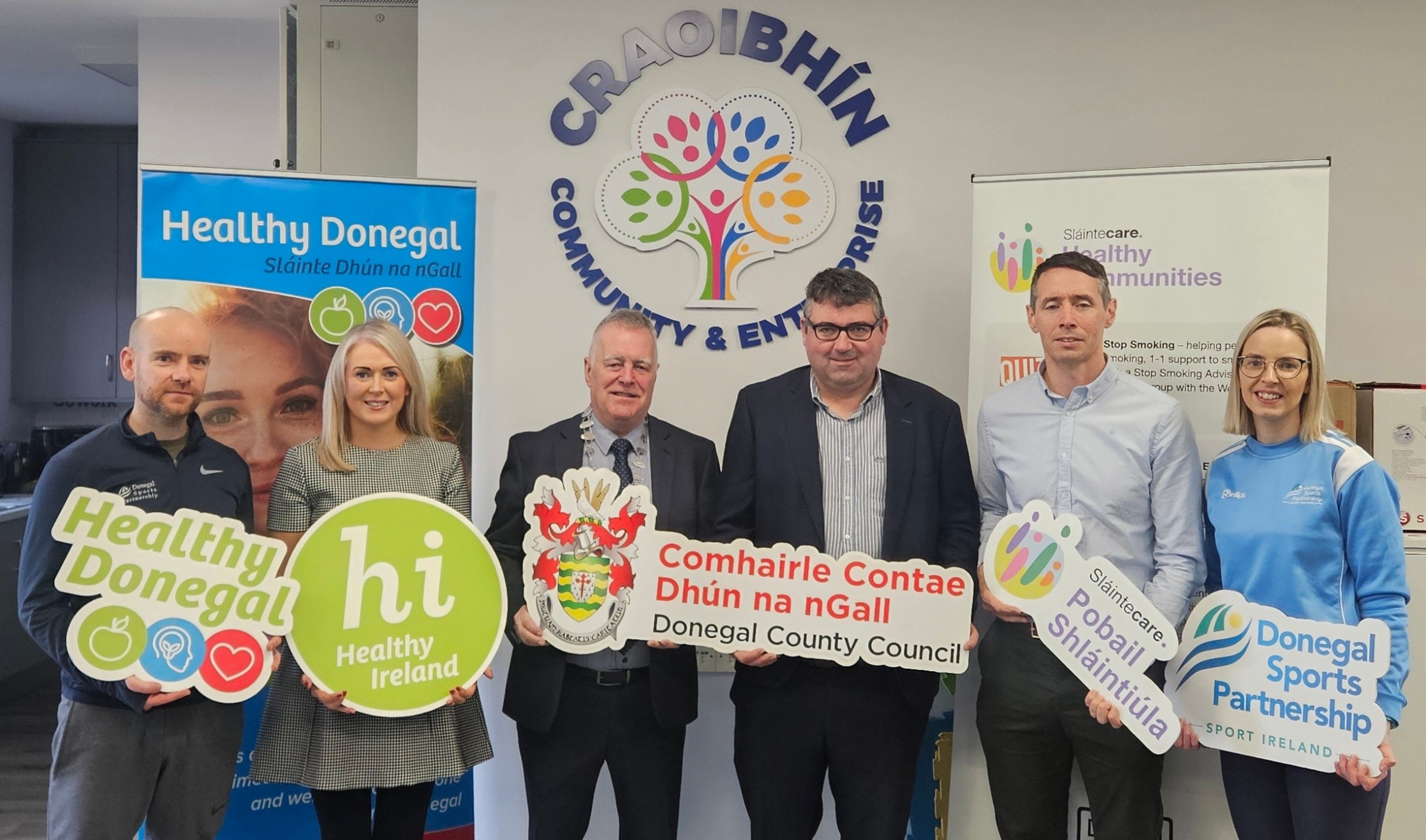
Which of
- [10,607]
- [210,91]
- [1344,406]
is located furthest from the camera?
[10,607]

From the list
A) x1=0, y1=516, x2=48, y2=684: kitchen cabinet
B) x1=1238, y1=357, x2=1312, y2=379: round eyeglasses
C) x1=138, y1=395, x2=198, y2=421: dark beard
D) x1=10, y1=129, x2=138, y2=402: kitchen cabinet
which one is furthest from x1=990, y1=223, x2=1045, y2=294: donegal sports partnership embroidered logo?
x1=10, y1=129, x2=138, y2=402: kitchen cabinet

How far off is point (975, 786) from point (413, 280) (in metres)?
2.28

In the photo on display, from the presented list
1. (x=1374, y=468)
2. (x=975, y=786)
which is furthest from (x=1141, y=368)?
(x=975, y=786)

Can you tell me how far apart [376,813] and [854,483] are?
143 cm

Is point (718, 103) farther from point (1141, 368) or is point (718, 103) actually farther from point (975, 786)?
point (975, 786)

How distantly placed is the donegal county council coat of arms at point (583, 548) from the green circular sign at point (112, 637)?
87 centimetres

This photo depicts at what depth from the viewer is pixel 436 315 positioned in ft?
9.20

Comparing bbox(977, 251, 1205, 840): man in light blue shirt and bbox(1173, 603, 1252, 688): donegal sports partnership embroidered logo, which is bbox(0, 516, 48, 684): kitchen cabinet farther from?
bbox(1173, 603, 1252, 688): donegal sports partnership embroidered logo

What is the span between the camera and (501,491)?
251 cm

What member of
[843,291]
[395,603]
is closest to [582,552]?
[395,603]

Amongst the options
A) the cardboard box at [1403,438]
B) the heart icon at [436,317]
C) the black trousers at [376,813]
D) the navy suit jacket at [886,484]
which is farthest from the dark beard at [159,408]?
the cardboard box at [1403,438]

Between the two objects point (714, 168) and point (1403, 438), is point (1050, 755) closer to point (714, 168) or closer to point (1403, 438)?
point (1403, 438)

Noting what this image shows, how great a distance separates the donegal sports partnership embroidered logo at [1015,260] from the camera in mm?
2797

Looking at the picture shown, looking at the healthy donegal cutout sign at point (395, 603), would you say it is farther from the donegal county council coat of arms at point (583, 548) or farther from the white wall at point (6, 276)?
the white wall at point (6, 276)
